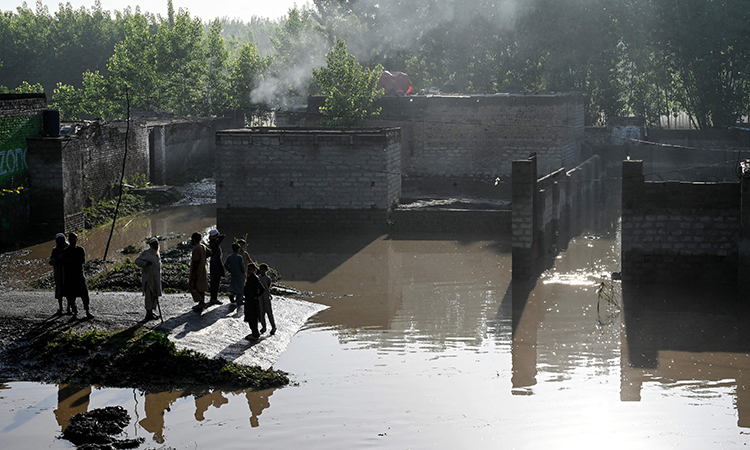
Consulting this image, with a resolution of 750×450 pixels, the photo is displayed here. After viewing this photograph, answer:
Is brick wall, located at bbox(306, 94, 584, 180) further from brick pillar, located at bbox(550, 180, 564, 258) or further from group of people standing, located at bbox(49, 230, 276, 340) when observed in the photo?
group of people standing, located at bbox(49, 230, 276, 340)

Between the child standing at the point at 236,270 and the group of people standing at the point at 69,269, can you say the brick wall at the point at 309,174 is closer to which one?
the child standing at the point at 236,270

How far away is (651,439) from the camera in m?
9.86

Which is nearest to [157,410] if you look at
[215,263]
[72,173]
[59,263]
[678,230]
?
[59,263]

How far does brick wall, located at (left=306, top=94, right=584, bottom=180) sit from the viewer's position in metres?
33.1

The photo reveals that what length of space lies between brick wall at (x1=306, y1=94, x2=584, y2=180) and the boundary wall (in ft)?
12.1

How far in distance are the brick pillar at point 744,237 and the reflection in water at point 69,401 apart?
39.4 feet

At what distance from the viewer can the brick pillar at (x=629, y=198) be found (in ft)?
55.7

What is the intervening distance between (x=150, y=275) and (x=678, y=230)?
10486 millimetres

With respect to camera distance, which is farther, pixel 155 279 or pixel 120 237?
pixel 120 237

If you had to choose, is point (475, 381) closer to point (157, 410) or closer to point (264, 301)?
point (264, 301)

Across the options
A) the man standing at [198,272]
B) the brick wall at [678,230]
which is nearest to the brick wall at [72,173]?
the man standing at [198,272]

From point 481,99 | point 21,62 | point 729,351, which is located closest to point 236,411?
point 729,351

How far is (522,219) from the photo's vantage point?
19.0 meters

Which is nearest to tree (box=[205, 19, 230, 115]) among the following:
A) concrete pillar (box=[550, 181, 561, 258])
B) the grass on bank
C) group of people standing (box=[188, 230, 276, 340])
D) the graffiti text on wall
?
the graffiti text on wall
